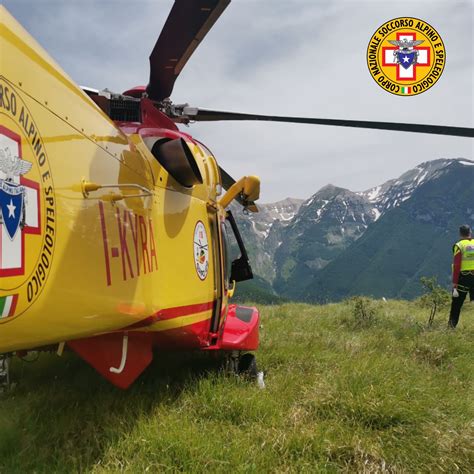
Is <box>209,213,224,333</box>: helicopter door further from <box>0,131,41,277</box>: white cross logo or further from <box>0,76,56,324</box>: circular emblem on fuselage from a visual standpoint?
<box>0,131,41,277</box>: white cross logo

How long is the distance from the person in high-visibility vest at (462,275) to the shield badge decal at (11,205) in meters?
8.71

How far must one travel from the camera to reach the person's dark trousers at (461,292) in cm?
871

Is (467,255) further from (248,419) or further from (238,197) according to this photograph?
(248,419)

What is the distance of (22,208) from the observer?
1.88 meters

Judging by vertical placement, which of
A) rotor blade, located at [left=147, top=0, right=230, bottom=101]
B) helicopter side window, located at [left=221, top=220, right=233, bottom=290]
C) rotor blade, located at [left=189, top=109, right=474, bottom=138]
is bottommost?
helicopter side window, located at [left=221, top=220, right=233, bottom=290]

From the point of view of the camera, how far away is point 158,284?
345 cm

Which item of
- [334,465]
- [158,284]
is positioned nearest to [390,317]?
[334,465]

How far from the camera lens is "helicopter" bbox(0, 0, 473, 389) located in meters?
1.93

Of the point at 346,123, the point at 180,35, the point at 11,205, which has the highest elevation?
the point at 180,35

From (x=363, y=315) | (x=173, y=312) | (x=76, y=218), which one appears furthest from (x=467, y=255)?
(x=76, y=218)

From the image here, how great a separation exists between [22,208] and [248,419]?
9.39 ft

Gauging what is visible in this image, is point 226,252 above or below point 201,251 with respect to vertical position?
below

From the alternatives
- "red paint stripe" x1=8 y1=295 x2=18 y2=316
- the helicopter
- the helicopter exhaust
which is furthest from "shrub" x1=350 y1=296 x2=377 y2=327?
"red paint stripe" x1=8 y1=295 x2=18 y2=316

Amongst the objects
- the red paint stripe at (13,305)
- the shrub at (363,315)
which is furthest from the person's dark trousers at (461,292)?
the red paint stripe at (13,305)
